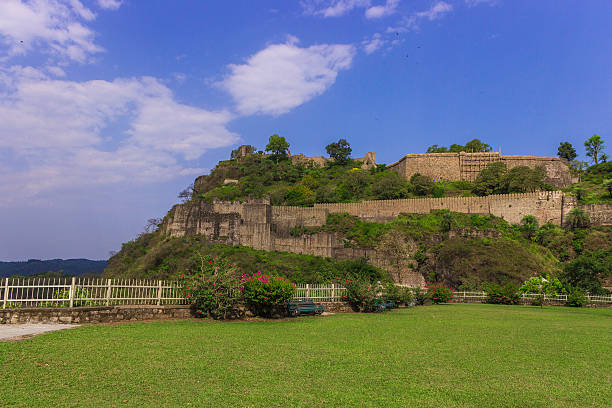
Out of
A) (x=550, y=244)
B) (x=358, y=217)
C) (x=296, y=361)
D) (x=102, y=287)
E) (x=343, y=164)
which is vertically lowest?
→ (x=296, y=361)

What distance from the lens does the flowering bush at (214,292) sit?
1195 cm

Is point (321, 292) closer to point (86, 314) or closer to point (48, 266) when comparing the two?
point (86, 314)

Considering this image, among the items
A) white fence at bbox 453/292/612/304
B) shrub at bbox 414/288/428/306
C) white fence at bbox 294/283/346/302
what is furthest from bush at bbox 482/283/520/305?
→ white fence at bbox 294/283/346/302

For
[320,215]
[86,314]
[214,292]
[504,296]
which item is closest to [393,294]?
[504,296]

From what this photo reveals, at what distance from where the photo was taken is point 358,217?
44.1m

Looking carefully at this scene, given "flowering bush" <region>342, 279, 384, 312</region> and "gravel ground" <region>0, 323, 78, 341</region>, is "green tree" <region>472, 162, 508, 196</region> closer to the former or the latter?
"flowering bush" <region>342, 279, 384, 312</region>

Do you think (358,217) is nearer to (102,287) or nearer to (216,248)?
(216,248)

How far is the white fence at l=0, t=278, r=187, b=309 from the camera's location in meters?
10.5

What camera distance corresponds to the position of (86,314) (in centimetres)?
1047

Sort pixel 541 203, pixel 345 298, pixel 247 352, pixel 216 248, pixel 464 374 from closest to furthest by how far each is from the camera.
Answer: pixel 464 374 < pixel 247 352 < pixel 345 298 < pixel 541 203 < pixel 216 248

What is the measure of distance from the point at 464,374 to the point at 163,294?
29.1 ft

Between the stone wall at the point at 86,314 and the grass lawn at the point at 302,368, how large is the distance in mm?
964

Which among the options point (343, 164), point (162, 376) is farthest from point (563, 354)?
point (343, 164)

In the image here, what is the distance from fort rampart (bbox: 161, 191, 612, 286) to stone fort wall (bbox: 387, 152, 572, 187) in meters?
13.8
